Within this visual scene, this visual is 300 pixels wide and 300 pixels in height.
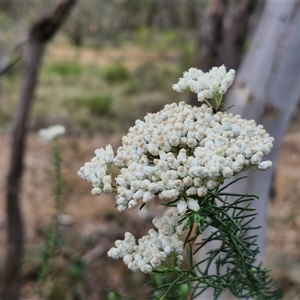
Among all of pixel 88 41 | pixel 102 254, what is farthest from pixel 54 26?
pixel 88 41

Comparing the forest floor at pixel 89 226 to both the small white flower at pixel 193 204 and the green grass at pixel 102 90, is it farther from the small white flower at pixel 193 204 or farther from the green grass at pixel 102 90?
the small white flower at pixel 193 204

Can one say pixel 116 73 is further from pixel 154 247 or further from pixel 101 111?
pixel 154 247

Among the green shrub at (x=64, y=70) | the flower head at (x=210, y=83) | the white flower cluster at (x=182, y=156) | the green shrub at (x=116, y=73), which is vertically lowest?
the white flower cluster at (x=182, y=156)

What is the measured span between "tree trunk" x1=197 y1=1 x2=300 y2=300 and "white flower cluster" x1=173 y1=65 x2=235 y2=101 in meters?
0.75

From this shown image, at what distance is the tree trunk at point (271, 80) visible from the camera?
1234 mm

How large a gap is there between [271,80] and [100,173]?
2.85 feet

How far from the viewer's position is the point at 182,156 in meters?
0.48

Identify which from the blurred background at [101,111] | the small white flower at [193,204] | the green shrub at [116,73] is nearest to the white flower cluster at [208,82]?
the small white flower at [193,204]

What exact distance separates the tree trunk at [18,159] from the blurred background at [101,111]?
0.29 ft

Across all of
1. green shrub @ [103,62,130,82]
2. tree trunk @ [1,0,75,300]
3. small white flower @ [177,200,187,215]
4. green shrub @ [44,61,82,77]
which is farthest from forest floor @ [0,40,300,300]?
green shrub @ [44,61,82,77]

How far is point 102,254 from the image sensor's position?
9.01 ft

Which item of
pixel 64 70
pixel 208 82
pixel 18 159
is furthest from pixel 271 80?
pixel 64 70

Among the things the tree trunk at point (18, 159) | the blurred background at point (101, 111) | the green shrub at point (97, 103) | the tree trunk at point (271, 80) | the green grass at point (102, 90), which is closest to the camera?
the tree trunk at point (271, 80)

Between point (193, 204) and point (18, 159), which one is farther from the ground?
point (18, 159)
